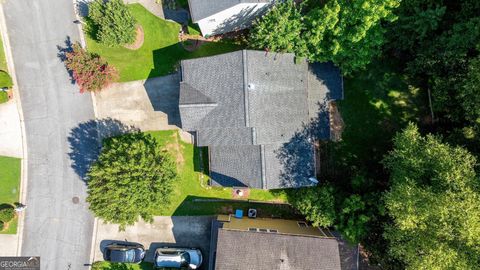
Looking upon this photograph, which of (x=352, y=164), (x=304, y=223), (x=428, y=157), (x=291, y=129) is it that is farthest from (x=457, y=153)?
(x=304, y=223)

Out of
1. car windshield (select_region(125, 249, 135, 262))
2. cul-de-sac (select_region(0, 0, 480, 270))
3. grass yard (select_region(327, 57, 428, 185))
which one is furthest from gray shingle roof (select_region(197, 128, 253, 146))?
car windshield (select_region(125, 249, 135, 262))

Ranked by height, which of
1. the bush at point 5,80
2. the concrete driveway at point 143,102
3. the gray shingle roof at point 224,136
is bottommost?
the gray shingle roof at point 224,136

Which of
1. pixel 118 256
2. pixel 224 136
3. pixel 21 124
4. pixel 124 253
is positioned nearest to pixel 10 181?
pixel 21 124

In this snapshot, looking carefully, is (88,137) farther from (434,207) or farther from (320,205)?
(434,207)

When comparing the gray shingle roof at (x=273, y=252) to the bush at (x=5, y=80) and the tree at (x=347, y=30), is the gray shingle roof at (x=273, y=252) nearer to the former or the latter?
the tree at (x=347, y=30)

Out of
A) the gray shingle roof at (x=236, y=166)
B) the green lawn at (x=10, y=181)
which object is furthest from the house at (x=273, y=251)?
the green lawn at (x=10, y=181)

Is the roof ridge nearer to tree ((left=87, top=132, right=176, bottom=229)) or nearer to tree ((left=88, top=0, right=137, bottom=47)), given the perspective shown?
tree ((left=87, top=132, right=176, bottom=229))

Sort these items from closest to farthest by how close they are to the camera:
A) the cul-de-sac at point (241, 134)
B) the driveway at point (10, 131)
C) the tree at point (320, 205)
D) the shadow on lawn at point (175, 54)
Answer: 1. the cul-de-sac at point (241, 134)
2. the tree at point (320, 205)
3. the shadow on lawn at point (175, 54)
4. the driveway at point (10, 131)
